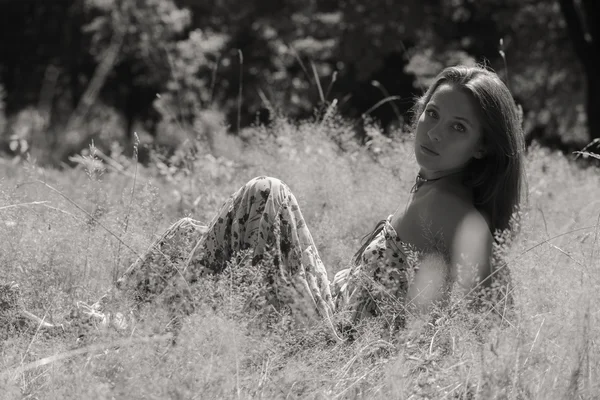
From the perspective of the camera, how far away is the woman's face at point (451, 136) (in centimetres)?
285

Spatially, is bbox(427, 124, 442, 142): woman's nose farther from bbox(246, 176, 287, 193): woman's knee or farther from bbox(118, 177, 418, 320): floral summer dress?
bbox(246, 176, 287, 193): woman's knee

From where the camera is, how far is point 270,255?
8.34ft

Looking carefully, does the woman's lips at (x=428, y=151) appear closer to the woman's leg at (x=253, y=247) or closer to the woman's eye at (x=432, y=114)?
the woman's eye at (x=432, y=114)

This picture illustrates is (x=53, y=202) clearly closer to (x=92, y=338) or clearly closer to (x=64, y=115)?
(x=92, y=338)

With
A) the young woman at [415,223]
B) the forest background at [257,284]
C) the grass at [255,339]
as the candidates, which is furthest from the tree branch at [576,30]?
the young woman at [415,223]

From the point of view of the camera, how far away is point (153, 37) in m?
9.03

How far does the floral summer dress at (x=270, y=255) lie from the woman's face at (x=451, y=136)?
0.34m

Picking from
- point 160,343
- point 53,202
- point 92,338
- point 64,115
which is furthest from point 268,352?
point 64,115

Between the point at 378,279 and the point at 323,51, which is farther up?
the point at 378,279

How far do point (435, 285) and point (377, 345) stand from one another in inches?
11.4

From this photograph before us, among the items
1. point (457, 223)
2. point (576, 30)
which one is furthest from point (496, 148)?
point (576, 30)

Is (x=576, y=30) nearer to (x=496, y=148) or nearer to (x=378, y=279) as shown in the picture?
(x=496, y=148)

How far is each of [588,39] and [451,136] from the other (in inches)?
271

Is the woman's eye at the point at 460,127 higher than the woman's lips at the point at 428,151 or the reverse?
higher
